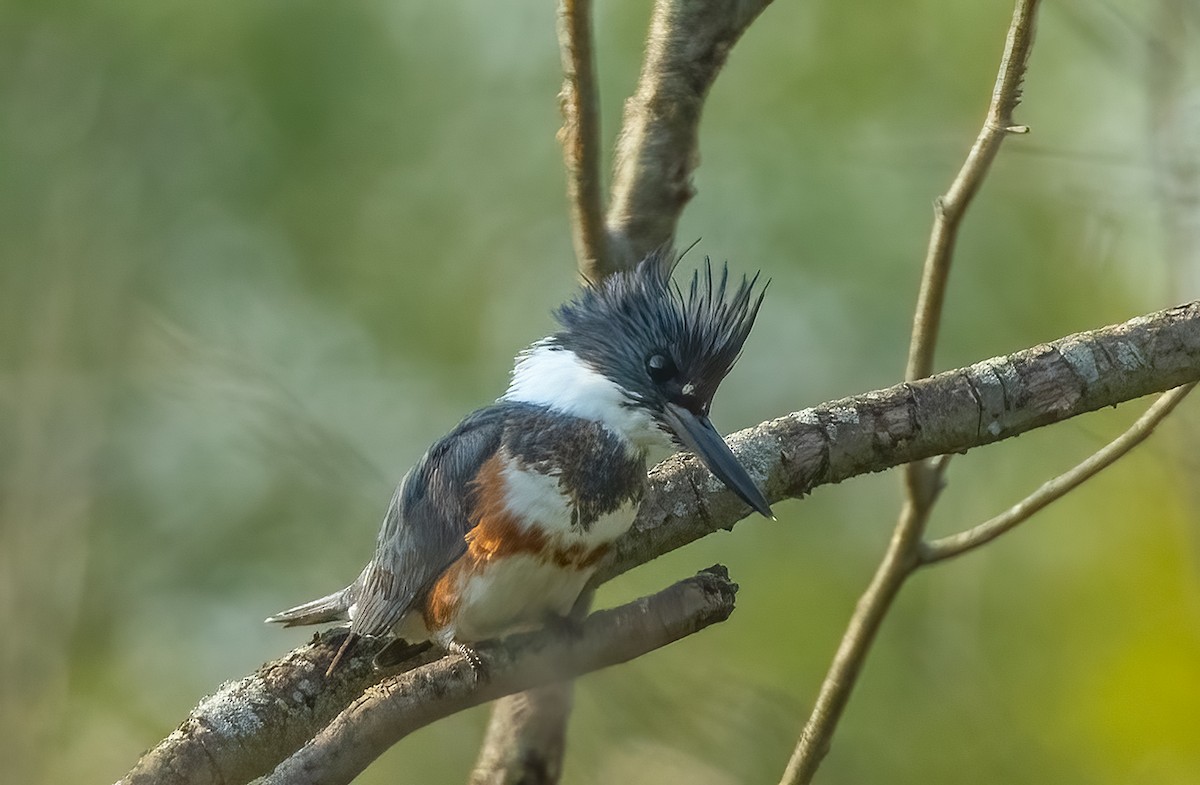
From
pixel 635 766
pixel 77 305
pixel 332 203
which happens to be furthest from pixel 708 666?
pixel 332 203

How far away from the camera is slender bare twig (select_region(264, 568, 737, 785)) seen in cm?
183

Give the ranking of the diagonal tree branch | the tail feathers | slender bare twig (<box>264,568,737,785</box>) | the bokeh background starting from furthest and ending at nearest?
the bokeh background → the tail feathers → the diagonal tree branch → slender bare twig (<box>264,568,737,785</box>)

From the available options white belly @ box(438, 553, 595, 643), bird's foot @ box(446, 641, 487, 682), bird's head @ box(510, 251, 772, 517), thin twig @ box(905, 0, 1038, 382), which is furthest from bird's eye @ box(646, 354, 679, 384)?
bird's foot @ box(446, 641, 487, 682)

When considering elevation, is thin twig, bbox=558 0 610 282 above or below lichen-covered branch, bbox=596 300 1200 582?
above

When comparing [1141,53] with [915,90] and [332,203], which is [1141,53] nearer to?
[915,90]

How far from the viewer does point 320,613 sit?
269 cm

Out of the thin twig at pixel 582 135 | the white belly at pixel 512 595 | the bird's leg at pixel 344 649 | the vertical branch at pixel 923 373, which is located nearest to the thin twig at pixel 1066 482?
the vertical branch at pixel 923 373

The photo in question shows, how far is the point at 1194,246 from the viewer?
2.66 meters

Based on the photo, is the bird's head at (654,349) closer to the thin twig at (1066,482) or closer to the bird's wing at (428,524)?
the bird's wing at (428,524)

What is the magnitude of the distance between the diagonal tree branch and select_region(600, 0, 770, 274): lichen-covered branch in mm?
643

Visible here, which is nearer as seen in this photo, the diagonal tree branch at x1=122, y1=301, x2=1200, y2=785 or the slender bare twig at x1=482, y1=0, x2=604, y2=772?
the diagonal tree branch at x1=122, y1=301, x2=1200, y2=785

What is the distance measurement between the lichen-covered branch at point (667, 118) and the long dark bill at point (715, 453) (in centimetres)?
51

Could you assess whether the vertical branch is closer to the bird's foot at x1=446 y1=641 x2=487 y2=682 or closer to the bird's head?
the bird's head

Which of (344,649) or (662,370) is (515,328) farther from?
(344,649)
